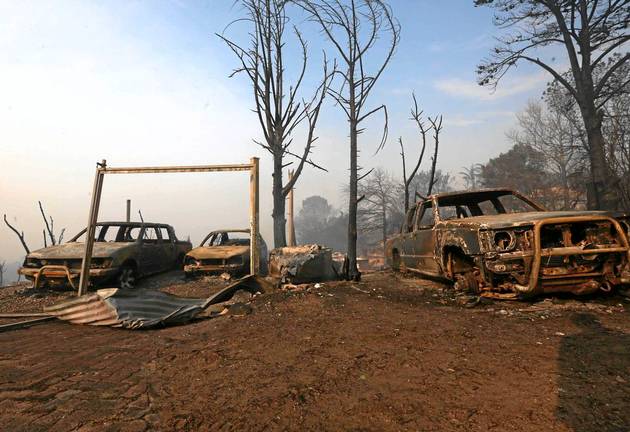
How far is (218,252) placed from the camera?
845cm

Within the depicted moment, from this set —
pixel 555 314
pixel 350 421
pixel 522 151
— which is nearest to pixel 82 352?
pixel 350 421

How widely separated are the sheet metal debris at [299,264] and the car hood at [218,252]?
6.42ft

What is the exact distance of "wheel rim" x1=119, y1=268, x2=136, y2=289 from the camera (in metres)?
7.35

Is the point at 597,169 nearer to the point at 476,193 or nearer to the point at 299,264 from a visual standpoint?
the point at 476,193

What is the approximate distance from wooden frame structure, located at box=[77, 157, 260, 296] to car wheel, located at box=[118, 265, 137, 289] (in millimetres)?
2024

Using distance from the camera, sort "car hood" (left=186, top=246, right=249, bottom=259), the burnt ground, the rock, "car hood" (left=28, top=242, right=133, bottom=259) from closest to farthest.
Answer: the burnt ground < the rock < "car hood" (left=28, top=242, right=133, bottom=259) < "car hood" (left=186, top=246, right=249, bottom=259)

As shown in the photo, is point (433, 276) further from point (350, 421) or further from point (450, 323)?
point (350, 421)

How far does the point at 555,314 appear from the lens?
3.61 meters

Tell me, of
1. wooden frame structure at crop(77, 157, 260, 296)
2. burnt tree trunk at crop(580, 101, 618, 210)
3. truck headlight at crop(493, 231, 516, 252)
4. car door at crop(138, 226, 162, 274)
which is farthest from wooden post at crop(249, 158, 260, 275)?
burnt tree trunk at crop(580, 101, 618, 210)

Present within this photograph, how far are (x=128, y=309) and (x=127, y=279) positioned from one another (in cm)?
399

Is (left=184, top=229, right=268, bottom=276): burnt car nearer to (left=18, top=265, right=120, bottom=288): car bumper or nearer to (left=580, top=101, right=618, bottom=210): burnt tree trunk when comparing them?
(left=18, top=265, right=120, bottom=288): car bumper

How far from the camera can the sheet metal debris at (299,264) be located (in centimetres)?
634

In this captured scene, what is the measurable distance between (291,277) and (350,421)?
465cm

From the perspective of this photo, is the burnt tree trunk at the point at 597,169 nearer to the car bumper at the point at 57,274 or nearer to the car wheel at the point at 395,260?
the car wheel at the point at 395,260
